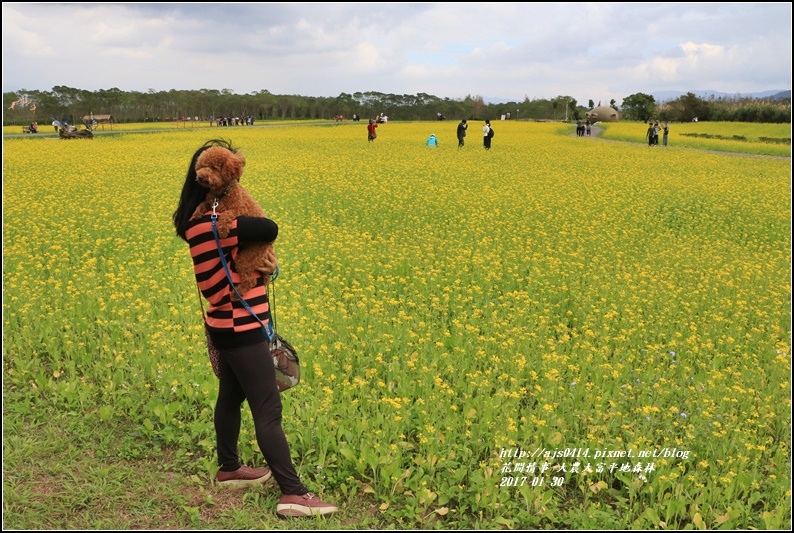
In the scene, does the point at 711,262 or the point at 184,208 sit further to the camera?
the point at 711,262

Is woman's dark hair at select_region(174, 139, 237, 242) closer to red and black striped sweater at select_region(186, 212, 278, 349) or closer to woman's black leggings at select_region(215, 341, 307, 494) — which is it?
red and black striped sweater at select_region(186, 212, 278, 349)

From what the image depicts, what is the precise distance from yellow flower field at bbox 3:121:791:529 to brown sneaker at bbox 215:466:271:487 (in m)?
0.14

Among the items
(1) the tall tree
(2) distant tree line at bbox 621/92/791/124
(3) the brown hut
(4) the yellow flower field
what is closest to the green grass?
(2) distant tree line at bbox 621/92/791/124

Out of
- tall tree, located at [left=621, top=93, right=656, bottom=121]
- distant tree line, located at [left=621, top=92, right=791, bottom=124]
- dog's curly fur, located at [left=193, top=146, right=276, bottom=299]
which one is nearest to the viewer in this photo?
dog's curly fur, located at [left=193, top=146, right=276, bottom=299]

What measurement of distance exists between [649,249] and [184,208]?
7994 millimetres

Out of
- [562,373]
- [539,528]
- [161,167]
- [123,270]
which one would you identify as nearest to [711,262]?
[562,373]

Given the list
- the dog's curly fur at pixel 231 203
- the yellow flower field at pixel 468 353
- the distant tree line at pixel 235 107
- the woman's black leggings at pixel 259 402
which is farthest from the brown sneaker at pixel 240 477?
the distant tree line at pixel 235 107

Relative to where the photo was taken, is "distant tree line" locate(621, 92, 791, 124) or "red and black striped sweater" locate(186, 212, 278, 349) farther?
"distant tree line" locate(621, 92, 791, 124)

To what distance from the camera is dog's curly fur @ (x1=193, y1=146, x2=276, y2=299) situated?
129 inches

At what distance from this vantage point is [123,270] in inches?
300

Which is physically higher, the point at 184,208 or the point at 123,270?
the point at 184,208

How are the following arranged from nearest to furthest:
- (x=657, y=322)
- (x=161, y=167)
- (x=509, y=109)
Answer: (x=657, y=322), (x=161, y=167), (x=509, y=109)

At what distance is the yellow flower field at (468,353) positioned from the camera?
398 centimetres

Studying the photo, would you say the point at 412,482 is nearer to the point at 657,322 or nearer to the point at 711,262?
the point at 657,322
